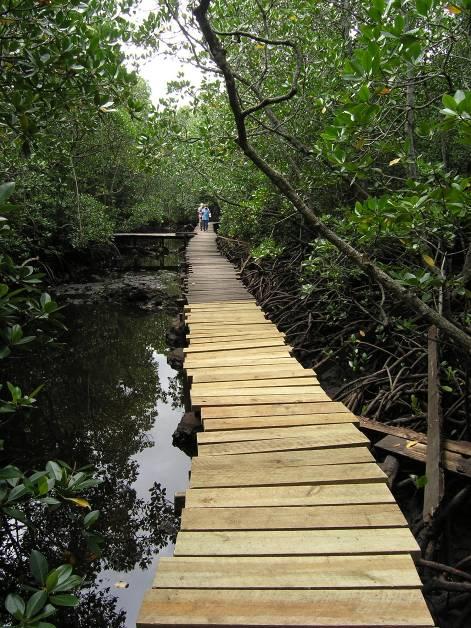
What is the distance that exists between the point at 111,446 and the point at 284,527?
4480mm

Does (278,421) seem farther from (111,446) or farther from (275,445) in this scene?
(111,446)

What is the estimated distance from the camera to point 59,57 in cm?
233

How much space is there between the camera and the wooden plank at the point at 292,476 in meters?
2.56

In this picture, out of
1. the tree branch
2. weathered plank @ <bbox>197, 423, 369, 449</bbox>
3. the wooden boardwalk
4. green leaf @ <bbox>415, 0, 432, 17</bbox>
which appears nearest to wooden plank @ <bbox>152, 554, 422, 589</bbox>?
the wooden boardwalk

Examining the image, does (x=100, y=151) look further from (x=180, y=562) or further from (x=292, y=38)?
(x=180, y=562)

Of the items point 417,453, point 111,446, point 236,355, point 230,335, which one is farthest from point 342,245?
point 111,446

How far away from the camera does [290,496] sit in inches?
96.2

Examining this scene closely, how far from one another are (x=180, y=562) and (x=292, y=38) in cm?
573

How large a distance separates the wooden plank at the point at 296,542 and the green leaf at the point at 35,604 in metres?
0.70

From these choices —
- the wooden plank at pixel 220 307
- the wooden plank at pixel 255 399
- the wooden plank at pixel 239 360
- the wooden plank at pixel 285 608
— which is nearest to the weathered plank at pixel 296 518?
the wooden plank at pixel 285 608

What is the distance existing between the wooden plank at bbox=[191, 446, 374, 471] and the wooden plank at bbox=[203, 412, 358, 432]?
0.35m

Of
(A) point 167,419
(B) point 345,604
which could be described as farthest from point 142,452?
(B) point 345,604

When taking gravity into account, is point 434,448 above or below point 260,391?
below

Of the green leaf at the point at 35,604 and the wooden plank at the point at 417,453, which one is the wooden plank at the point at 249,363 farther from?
the green leaf at the point at 35,604
